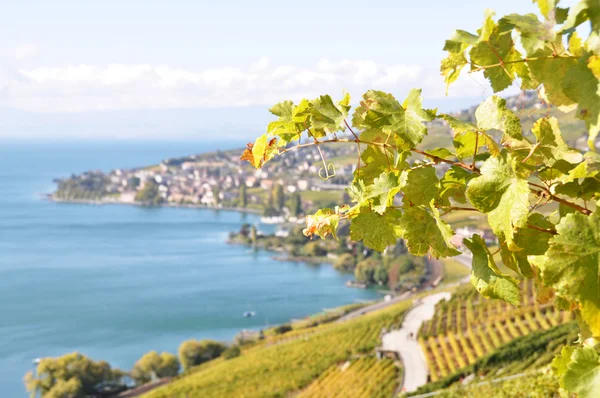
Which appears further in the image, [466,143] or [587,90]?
[466,143]

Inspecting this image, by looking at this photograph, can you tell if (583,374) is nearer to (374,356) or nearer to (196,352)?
(374,356)

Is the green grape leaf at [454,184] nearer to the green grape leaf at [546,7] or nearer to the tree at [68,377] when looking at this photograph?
the green grape leaf at [546,7]

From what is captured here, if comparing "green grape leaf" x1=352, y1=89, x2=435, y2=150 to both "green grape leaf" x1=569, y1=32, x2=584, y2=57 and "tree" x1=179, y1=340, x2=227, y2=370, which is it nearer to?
"green grape leaf" x1=569, y1=32, x2=584, y2=57

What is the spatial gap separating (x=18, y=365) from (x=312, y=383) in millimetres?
18273

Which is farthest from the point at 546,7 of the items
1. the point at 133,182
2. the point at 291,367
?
the point at 133,182

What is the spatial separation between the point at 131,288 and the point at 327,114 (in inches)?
1908

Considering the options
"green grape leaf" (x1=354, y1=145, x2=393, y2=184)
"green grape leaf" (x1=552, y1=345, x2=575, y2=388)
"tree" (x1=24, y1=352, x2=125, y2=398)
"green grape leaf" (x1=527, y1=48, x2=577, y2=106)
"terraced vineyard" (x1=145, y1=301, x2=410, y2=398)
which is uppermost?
"green grape leaf" (x1=527, y1=48, x2=577, y2=106)

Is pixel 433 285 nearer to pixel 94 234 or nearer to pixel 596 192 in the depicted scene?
pixel 94 234

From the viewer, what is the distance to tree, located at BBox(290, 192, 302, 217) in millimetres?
75875

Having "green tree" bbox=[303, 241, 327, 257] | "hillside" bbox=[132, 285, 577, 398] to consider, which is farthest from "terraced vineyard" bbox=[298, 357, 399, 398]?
"green tree" bbox=[303, 241, 327, 257]

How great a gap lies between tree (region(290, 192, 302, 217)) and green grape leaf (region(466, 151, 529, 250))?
7474 cm

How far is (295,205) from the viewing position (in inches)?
2992

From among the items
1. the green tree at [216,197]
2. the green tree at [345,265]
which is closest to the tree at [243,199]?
the green tree at [216,197]

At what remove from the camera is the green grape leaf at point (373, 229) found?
958 millimetres
